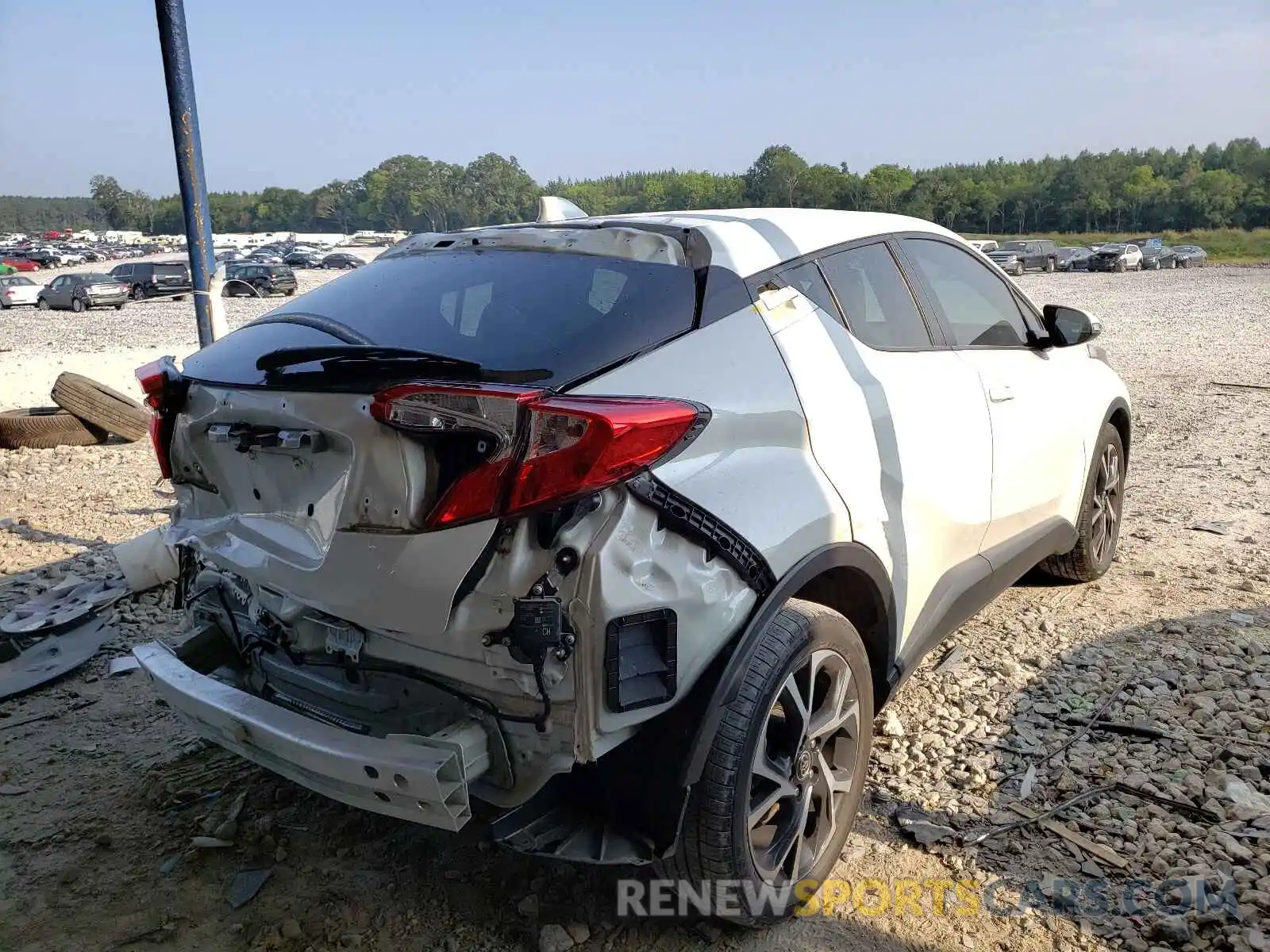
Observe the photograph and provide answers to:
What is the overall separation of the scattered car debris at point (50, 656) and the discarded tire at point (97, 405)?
4.16 meters

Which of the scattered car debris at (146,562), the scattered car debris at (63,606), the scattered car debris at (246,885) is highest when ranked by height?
the scattered car debris at (146,562)

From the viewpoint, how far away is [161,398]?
271 centimetres

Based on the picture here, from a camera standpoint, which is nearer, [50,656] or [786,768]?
[786,768]

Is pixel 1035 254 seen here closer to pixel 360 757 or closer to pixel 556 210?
pixel 556 210

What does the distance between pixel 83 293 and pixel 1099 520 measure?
3673 centimetres

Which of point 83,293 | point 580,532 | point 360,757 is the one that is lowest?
point 360,757

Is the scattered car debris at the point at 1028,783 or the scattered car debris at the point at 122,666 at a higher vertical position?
the scattered car debris at the point at 122,666

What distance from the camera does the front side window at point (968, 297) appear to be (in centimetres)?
346

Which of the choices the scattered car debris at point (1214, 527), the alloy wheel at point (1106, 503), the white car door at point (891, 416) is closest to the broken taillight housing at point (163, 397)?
the white car door at point (891, 416)

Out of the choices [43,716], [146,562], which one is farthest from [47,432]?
[43,716]

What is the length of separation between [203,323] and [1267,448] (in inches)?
319

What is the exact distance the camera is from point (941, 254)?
3703 mm

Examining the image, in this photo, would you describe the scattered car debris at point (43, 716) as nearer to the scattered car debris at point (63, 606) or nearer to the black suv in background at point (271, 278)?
the scattered car debris at point (63, 606)

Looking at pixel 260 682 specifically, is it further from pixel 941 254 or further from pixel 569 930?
pixel 941 254
